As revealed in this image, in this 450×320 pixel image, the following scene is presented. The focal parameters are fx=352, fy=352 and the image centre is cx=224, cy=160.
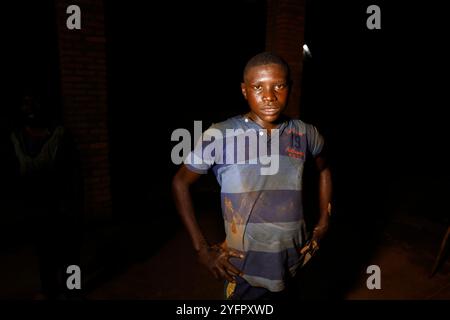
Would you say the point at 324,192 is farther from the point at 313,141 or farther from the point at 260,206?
the point at 260,206

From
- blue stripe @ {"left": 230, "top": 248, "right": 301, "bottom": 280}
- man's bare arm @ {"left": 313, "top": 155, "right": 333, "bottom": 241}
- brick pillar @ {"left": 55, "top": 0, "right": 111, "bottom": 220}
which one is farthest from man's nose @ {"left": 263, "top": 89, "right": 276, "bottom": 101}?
brick pillar @ {"left": 55, "top": 0, "right": 111, "bottom": 220}

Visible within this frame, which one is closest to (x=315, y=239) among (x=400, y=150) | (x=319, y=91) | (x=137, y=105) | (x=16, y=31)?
(x=16, y=31)

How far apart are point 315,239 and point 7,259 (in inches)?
138

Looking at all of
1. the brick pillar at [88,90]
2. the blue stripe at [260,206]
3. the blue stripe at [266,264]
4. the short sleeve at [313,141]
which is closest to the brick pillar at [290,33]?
the brick pillar at [88,90]

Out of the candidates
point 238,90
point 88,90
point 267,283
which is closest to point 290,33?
→ point 88,90

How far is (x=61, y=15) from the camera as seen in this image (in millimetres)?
4133

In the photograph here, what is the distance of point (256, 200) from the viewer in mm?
2061

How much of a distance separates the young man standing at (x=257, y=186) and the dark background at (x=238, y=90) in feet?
8.13

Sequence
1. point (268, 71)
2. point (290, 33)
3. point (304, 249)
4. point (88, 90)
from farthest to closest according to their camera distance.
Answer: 1. point (290, 33)
2. point (88, 90)
3. point (304, 249)
4. point (268, 71)

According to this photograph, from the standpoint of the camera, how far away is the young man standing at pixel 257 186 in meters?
2.05

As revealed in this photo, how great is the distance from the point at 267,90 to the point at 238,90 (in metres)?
10.4

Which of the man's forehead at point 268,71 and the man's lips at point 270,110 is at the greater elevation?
the man's forehead at point 268,71

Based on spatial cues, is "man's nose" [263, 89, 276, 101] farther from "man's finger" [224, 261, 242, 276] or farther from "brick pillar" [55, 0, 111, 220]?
"brick pillar" [55, 0, 111, 220]

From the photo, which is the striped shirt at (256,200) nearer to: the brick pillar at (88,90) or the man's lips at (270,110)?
the man's lips at (270,110)
